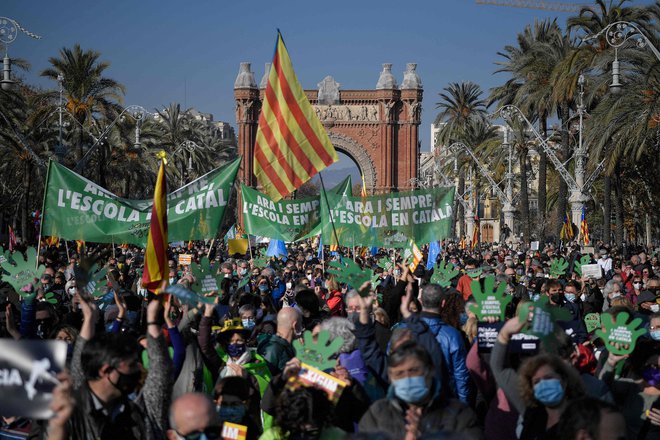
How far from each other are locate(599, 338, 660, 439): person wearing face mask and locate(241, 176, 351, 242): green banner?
35.6 ft

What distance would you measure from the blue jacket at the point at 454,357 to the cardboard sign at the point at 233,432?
78.4 inches

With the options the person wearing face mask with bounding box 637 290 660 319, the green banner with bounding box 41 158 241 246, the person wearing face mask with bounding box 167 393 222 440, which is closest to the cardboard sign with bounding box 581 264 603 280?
the person wearing face mask with bounding box 637 290 660 319

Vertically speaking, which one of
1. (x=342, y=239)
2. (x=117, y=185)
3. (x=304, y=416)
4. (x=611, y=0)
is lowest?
(x=304, y=416)

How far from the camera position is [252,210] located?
16.8 meters

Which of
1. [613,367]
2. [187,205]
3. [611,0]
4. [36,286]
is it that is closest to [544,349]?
[613,367]

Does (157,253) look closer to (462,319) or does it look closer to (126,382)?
(462,319)

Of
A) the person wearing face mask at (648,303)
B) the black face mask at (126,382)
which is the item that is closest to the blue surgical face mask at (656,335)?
the person wearing face mask at (648,303)

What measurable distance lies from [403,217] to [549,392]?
11.2 meters

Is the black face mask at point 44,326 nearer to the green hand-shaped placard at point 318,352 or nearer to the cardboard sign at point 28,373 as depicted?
the green hand-shaped placard at point 318,352

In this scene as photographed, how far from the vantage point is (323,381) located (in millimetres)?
5055

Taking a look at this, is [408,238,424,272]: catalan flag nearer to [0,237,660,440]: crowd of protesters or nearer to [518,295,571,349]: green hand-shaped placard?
[0,237,660,440]: crowd of protesters

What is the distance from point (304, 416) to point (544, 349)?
1533 mm

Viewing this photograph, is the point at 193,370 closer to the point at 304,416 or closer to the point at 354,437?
the point at 304,416

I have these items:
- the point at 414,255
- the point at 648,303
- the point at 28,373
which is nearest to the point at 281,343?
the point at 28,373
